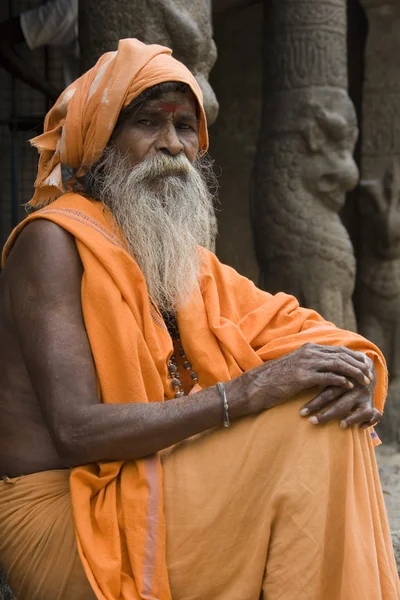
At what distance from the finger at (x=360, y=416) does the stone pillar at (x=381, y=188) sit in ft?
11.3

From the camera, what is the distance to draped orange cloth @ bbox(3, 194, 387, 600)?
2.73m

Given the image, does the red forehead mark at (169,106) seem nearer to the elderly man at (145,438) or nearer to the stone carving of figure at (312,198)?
the elderly man at (145,438)

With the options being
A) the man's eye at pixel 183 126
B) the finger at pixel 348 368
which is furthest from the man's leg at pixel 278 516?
the man's eye at pixel 183 126

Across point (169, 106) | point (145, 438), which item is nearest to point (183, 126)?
point (169, 106)

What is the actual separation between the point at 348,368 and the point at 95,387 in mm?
665

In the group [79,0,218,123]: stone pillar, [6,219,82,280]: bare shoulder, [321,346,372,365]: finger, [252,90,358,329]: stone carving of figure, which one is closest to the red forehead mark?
[6,219,82,280]: bare shoulder

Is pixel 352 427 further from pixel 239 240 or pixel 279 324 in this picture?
pixel 239 240

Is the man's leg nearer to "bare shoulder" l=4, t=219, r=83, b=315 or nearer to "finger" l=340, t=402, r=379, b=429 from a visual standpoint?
"finger" l=340, t=402, r=379, b=429

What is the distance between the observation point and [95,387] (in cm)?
283

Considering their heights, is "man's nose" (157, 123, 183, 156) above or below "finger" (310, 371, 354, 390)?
above

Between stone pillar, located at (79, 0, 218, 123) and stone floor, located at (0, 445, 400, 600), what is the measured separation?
1.94m

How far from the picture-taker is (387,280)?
631 cm

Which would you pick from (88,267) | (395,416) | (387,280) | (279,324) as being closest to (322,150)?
(387,280)

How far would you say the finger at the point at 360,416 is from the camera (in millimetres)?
2734
